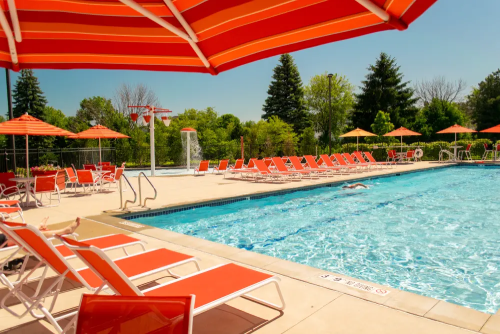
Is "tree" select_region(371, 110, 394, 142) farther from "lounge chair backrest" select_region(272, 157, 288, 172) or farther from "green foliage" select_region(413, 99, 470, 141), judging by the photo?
"lounge chair backrest" select_region(272, 157, 288, 172)

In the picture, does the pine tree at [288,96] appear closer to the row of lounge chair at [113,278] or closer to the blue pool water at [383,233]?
the blue pool water at [383,233]

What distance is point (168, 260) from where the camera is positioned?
2939mm

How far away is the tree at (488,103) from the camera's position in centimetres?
3553

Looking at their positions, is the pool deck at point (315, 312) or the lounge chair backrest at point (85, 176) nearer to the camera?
the pool deck at point (315, 312)

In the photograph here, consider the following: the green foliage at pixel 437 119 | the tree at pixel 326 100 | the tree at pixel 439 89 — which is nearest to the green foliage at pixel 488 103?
the green foliage at pixel 437 119

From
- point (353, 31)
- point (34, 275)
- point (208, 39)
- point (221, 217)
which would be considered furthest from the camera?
point (221, 217)

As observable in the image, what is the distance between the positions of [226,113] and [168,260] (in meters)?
45.0

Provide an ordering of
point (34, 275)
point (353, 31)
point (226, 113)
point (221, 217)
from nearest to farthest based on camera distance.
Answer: point (353, 31) → point (34, 275) → point (221, 217) → point (226, 113)

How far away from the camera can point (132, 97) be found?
39.7m

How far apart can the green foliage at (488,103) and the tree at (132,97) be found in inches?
1328

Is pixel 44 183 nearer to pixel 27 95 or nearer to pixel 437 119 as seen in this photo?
pixel 27 95

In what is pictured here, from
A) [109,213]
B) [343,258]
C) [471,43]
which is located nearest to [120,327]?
[343,258]

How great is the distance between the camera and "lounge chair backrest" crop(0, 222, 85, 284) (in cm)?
230

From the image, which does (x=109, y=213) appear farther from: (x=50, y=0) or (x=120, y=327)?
(x=120, y=327)
